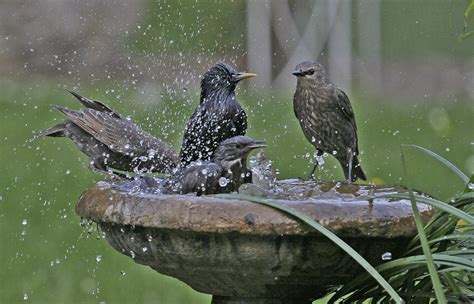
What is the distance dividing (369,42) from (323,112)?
710 centimetres

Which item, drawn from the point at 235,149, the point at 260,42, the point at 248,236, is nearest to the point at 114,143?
the point at 235,149

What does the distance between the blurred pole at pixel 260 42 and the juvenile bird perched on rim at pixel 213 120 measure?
699 cm

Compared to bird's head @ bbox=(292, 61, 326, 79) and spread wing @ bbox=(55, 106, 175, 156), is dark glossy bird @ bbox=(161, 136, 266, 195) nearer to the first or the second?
spread wing @ bbox=(55, 106, 175, 156)

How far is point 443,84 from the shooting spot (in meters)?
13.2

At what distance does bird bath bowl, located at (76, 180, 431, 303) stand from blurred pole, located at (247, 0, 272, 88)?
26.0 feet

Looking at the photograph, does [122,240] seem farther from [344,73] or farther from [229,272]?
[344,73]

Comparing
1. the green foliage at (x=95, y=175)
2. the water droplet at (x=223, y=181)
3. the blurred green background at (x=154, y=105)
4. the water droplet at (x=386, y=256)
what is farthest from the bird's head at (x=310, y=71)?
the water droplet at (x=386, y=256)

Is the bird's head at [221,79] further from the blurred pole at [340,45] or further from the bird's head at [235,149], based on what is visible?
the blurred pole at [340,45]

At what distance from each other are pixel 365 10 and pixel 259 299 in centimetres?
882

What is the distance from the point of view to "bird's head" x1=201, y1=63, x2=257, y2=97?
4579 mm

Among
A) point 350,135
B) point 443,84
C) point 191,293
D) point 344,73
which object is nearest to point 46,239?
point 191,293

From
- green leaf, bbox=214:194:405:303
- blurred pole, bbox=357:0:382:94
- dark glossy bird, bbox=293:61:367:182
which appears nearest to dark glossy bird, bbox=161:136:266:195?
green leaf, bbox=214:194:405:303

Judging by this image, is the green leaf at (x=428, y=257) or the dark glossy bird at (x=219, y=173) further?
the dark glossy bird at (x=219, y=173)

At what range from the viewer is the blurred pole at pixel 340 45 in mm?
11789
